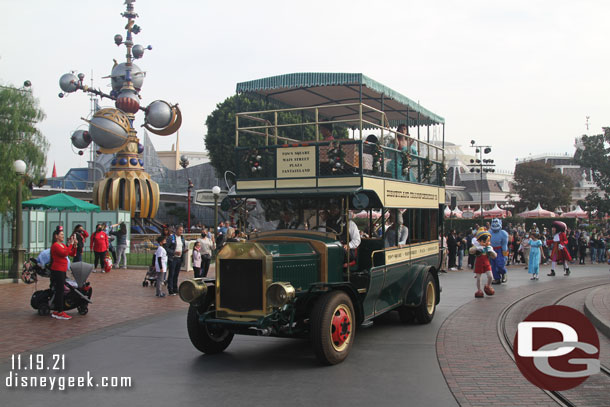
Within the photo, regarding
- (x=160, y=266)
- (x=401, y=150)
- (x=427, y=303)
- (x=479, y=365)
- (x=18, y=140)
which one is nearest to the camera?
(x=479, y=365)

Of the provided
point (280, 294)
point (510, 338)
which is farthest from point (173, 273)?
point (510, 338)

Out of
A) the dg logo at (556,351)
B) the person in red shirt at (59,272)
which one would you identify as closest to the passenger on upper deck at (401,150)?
the dg logo at (556,351)

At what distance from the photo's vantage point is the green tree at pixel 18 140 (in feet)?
68.0

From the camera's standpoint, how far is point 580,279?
63.8 ft

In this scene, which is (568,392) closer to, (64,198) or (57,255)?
(57,255)

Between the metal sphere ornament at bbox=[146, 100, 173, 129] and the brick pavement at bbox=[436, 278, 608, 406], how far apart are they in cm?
3483

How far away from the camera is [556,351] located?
295 inches

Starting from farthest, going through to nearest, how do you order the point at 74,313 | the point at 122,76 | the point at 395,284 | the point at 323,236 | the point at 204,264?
the point at 122,76
the point at 204,264
the point at 74,313
the point at 395,284
the point at 323,236

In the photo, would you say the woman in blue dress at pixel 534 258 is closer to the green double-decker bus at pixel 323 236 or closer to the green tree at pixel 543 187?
the green double-decker bus at pixel 323 236

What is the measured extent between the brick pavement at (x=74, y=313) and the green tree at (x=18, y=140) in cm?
459

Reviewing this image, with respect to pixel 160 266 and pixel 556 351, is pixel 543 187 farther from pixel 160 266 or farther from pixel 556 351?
pixel 556 351

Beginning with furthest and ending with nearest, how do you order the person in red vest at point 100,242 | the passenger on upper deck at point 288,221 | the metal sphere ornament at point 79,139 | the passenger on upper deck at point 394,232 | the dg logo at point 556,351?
the metal sphere ornament at point 79,139 < the person in red vest at point 100,242 < the passenger on upper deck at point 394,232 < the passenger on upper deck at point 288,221 < the dg logo at point 556,351

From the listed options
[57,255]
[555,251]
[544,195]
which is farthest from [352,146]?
[544,195]

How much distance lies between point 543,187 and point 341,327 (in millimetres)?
60787
